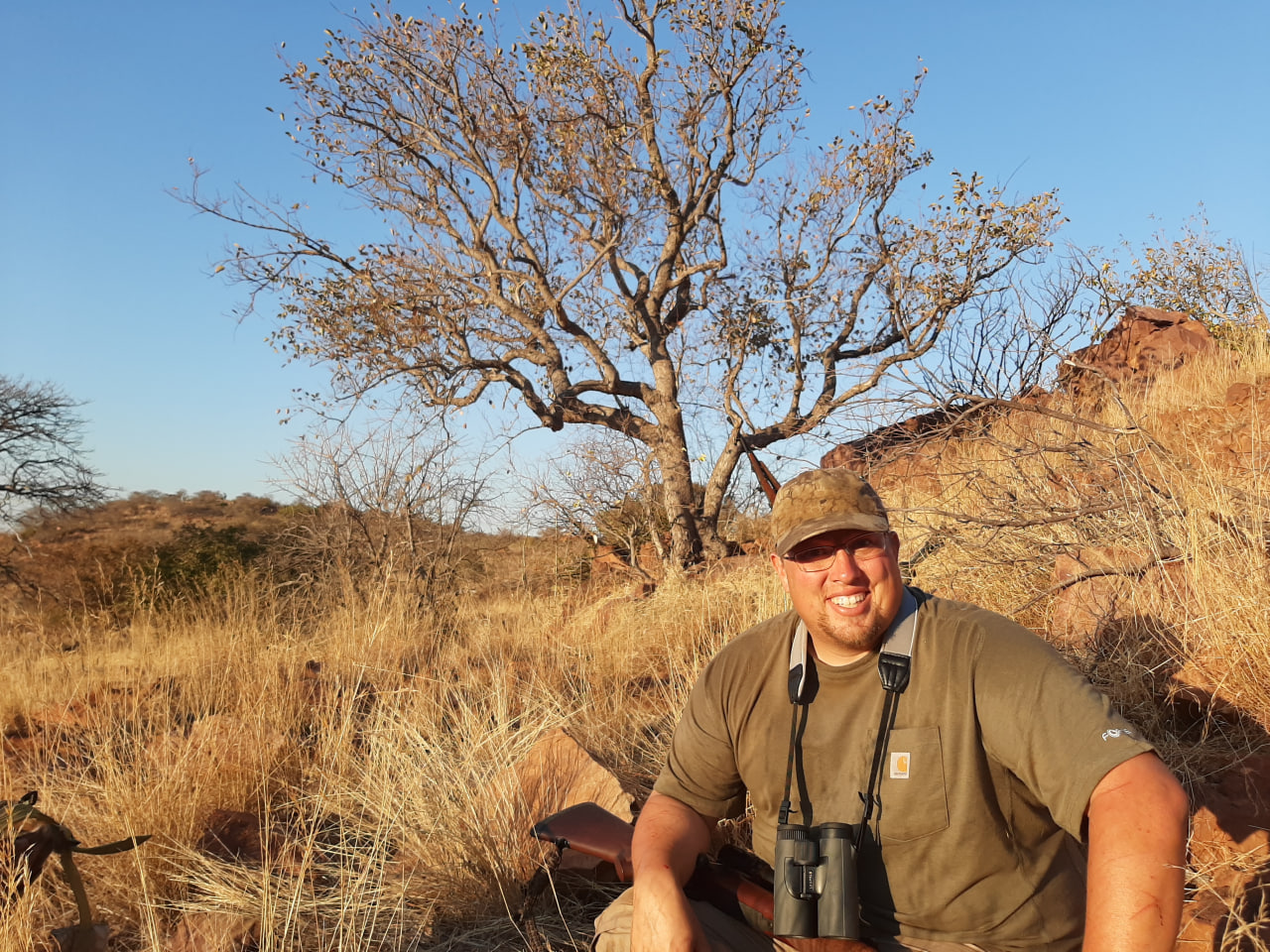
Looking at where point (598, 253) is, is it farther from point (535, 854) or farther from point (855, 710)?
point (855, 710)

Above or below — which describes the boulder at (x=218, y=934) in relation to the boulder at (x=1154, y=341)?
below

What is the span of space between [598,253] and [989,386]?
25.5 feet

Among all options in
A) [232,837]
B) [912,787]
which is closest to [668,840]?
[912,787]

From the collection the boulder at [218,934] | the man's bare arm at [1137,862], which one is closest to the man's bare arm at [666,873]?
the man's bare arm at [1137,862]

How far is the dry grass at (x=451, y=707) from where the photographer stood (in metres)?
3.56

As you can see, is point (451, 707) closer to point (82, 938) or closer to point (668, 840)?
point (82, 938)

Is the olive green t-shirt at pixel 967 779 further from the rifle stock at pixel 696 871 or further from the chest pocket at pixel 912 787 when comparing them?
the rifle stock at pixel 696 871

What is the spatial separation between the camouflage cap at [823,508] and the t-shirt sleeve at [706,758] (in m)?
0.46

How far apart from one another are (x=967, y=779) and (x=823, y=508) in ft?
2.50

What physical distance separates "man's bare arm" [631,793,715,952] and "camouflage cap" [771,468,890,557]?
81 centimetres

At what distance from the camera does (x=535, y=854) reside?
145 inches

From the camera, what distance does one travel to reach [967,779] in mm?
2270

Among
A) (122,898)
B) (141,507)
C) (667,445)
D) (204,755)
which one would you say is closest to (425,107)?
(667,445)

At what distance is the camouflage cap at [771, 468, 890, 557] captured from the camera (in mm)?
2523
